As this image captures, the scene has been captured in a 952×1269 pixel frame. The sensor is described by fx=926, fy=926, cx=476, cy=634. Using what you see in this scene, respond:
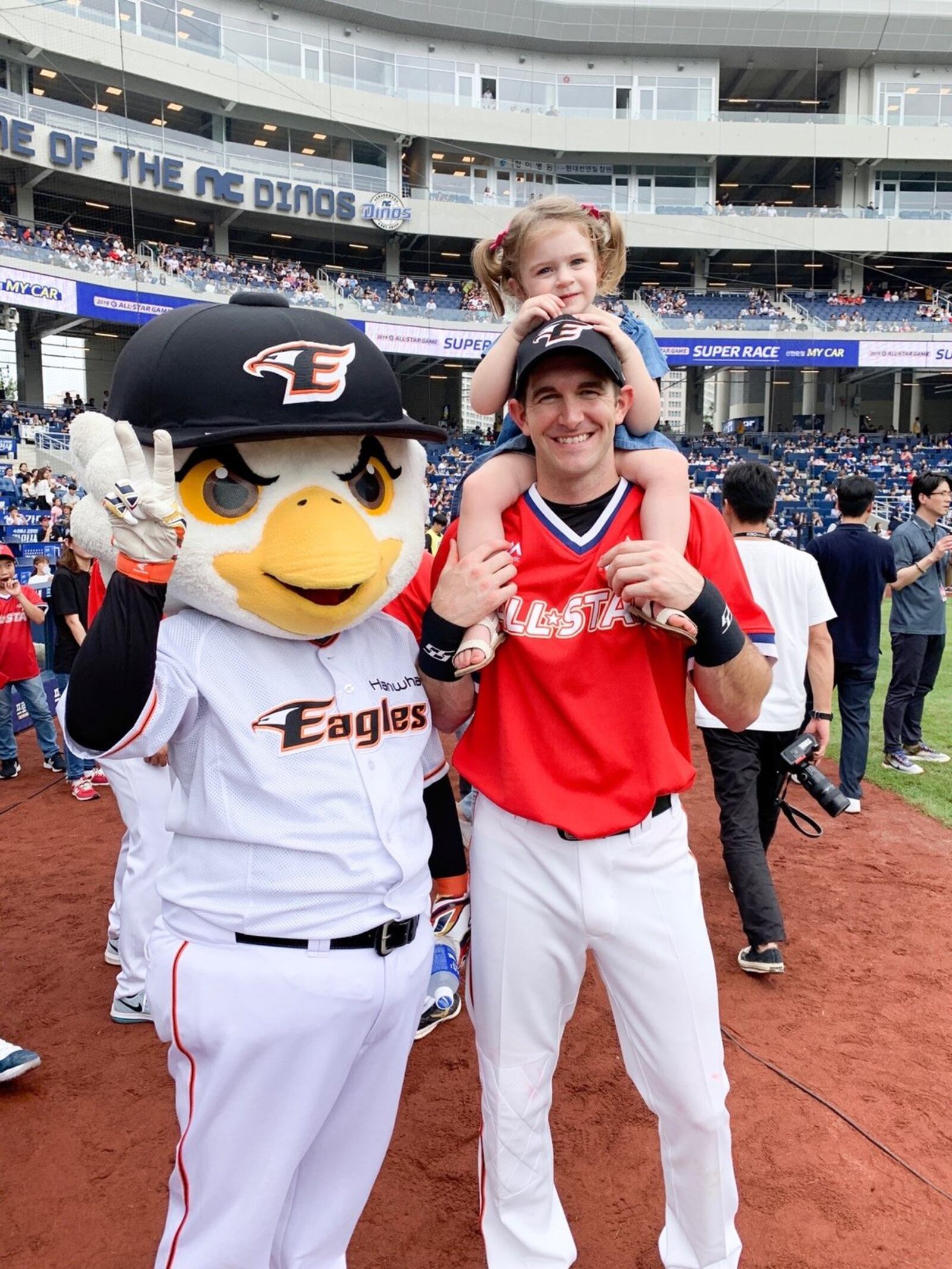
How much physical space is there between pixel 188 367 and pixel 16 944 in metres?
3.69

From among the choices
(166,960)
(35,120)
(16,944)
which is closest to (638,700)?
(166,960)

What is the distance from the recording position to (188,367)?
69.2 inches

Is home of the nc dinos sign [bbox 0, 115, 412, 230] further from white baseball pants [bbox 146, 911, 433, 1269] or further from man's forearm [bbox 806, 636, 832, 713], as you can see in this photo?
white baseball pants [bbox 146, 911, 433, 1269]

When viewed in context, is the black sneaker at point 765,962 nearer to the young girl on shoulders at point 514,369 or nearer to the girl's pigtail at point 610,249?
the young girl on shoulders at point 514,369

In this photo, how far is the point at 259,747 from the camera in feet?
5.69

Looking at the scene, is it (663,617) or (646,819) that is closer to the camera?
(663,617)

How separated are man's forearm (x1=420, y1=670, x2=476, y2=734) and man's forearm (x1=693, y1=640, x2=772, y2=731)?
0.52 m

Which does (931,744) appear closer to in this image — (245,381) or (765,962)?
(765,962)

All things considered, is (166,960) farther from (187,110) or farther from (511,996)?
(187,110)

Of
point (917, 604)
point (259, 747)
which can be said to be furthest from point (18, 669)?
point (917, 604)

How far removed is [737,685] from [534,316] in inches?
37.3

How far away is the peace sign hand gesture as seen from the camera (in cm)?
157

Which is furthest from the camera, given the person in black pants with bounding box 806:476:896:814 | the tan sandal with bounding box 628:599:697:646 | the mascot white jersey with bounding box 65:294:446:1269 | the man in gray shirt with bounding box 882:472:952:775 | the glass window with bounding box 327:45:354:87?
the glass window with bounding box 327:45:354:87

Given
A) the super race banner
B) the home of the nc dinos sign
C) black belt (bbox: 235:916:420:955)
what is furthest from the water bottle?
the super race banner
